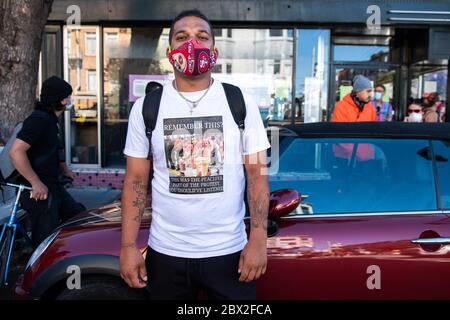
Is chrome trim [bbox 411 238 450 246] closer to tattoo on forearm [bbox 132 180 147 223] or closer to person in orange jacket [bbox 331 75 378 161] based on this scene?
tattoo on forearm [bbox 132 180 147 223]

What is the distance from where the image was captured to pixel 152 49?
8617 millimetres

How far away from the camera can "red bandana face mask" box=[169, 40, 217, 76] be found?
1897 millimetres

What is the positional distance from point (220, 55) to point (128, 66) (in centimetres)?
168

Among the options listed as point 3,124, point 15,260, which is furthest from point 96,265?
point 3,124

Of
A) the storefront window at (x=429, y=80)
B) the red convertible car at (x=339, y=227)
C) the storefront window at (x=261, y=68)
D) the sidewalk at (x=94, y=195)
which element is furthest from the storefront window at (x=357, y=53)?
the red convertible car at (x=339, y=227)

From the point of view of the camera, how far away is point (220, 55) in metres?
8.62

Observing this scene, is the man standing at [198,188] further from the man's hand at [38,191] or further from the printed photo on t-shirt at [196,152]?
the man's hand at [38,191]

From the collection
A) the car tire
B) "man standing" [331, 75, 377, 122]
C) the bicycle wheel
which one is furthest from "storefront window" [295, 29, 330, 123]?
the car tire

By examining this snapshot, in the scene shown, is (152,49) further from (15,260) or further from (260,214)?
(260,214)

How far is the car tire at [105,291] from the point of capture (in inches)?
101

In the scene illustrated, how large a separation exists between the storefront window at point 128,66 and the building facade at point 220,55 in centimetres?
2

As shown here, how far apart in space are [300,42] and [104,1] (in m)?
3.41

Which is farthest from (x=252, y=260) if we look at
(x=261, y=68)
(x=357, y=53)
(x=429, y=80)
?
(x=429, y=80)

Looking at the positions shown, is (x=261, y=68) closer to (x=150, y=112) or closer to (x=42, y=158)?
(x=42, y=158)
